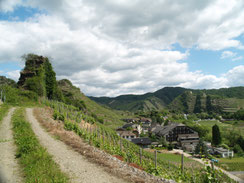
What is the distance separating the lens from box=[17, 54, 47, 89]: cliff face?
41487mm

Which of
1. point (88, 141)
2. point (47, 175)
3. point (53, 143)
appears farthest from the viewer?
point (88, 141)

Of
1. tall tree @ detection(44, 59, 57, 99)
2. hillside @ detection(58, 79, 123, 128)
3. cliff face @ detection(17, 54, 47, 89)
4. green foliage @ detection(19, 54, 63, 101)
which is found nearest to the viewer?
green foliage @ detection(19, 54, 63, 101)

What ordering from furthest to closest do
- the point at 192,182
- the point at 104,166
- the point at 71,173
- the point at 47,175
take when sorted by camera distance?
the point at 192,182
the point at 104,166
the point at 71,173
the point at 47,175

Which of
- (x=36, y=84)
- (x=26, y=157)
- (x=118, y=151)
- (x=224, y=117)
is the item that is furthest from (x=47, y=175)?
(x=224, y=117)

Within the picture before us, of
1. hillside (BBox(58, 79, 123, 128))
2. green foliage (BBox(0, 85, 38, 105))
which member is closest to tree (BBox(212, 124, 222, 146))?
hillside (BBox(58, 79, 123, 128))

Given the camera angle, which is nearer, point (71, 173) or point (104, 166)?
point (71, 173)

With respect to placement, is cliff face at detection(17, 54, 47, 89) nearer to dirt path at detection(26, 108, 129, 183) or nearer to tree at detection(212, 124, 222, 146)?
dirt path at detection(26, 108, 129, 183)

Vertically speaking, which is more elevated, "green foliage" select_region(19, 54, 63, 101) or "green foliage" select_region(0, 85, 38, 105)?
"green foliage" select_region(19, 54, 63, 101)

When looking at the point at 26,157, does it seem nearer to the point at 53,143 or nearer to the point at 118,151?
the point at 53,143

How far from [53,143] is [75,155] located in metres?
2.85

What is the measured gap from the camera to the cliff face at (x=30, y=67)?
136 ft

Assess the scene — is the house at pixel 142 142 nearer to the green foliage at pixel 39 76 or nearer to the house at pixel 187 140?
the house at pixel 187 140

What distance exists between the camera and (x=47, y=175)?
20.7 ft

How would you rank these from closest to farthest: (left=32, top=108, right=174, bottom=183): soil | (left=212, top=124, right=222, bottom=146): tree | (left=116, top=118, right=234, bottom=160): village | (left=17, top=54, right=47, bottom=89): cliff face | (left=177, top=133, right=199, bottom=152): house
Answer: (left=32, top=108, right=174, bottom=183): soil → (left=17, top=54, right=47, bottom=89): cliff face → (left=116, top=118, right=234, bottom=160): village → (left=177, top=133, right=199, bottom=152): house → (left=212, top=124, right=222, bottom=146): tree
